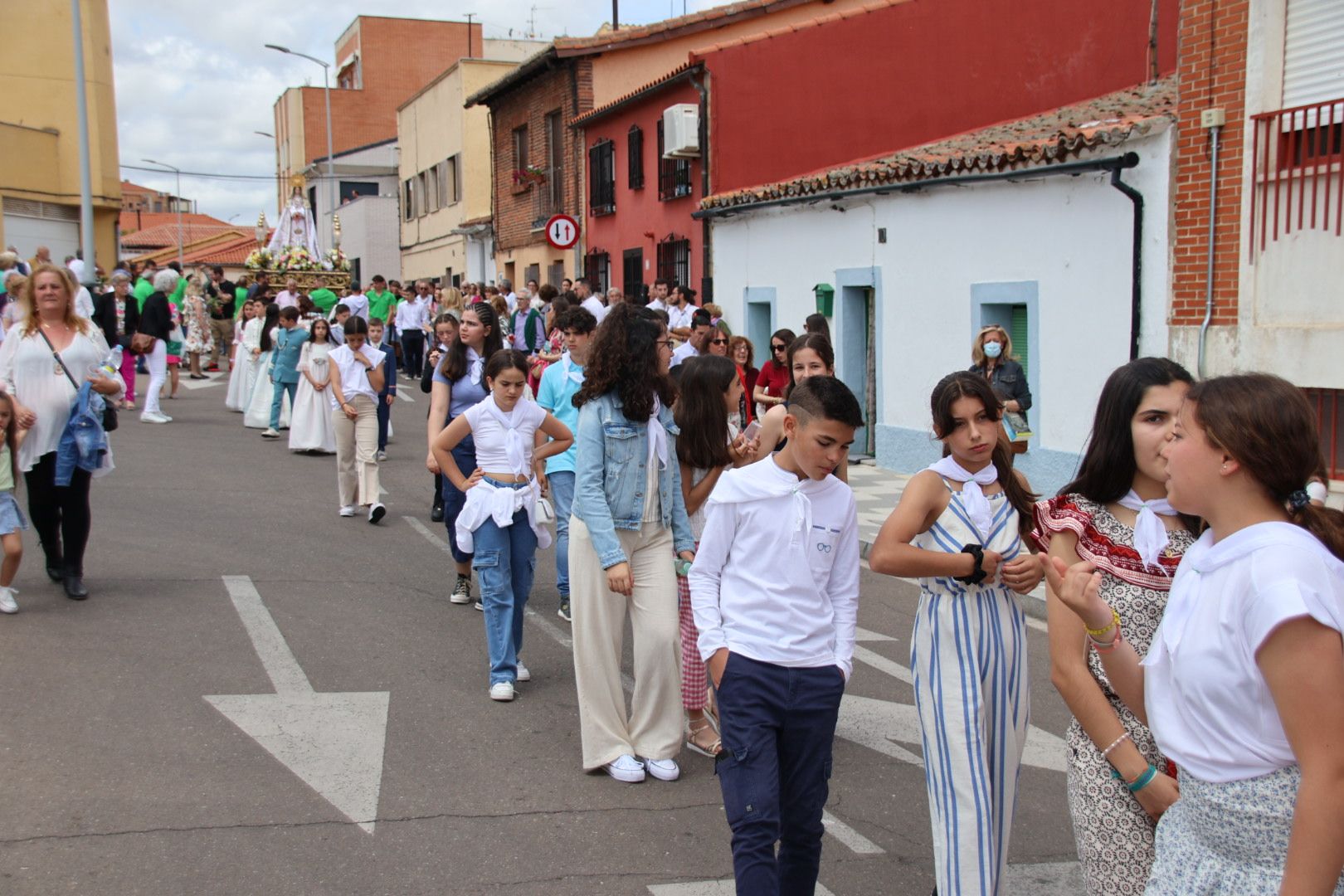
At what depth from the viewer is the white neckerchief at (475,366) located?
27.0ft

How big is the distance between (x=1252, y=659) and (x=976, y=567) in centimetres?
154

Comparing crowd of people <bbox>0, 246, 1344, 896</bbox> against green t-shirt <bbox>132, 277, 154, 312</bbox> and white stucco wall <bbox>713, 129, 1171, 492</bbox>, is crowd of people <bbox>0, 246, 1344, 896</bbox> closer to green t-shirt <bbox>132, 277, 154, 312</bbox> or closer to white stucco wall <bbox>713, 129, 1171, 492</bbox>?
white stucco wall <bbox>713, 129, 1171, 492</bbox>

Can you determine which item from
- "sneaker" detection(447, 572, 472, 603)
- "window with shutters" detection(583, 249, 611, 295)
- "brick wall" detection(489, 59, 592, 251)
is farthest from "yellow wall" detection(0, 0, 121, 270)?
"sneaker" detection(447, 572, 472, 603)

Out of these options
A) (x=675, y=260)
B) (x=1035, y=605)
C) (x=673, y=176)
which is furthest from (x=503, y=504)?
(x=673, y=176)

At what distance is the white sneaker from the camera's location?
5277 millimetres

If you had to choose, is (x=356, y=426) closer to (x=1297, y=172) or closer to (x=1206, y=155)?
(x=1206, y=155)

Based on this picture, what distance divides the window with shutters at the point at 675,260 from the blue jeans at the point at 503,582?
15.4 m

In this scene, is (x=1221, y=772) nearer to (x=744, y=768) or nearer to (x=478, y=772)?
(x=744, y=768)

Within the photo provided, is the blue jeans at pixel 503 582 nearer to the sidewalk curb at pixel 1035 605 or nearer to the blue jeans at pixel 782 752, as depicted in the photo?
the blue jeans at pixel 782 752

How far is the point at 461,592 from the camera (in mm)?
8273

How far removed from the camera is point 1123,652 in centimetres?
270

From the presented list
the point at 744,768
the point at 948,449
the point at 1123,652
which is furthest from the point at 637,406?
the point at 1123,652

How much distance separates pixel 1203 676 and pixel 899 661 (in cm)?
518

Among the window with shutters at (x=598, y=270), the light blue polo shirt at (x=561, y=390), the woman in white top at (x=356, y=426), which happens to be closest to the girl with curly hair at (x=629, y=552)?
the light blue polo shirt at (x=561, y=390)
